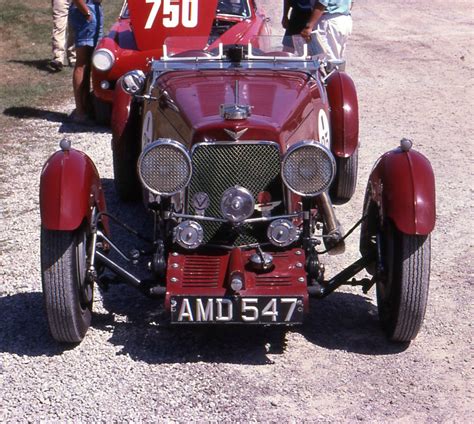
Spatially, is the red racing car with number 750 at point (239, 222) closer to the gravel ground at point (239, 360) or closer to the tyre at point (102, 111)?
the gravel ground at point (239, 360)

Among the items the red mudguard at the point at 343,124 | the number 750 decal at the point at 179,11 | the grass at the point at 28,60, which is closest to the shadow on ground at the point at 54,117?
the grass at the point at 28,60

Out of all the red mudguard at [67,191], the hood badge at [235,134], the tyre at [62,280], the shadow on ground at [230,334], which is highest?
the hood badge at [235,134]

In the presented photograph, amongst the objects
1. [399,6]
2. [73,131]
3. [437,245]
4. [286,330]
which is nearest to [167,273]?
[286,330]

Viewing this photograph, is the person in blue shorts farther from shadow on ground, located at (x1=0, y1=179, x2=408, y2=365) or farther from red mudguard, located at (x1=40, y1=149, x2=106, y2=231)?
red mudguard, located at (x1=40, y1=149, x2=106, y2=231)

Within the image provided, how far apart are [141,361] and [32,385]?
54cm

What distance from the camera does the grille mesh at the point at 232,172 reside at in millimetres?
4750

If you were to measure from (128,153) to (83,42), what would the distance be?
3091 millimetres

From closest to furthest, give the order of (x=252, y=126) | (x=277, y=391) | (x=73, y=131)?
(x=277, y=391), (x=252, y=126), (x=73, y=131)

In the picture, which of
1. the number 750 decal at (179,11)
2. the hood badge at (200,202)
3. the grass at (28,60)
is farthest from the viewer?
the grass at (28,60)

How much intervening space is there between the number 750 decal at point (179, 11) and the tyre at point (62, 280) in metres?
4.12

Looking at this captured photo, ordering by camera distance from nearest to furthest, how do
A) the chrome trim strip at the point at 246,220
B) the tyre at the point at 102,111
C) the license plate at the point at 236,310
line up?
the license plate at the point at 236,310 < the chrome trim strip at the point at 246,220 < the tyre at the point at 102,111

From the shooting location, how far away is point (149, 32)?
8602mm

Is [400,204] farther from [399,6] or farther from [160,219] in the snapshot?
[399,6]

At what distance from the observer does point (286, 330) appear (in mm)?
4984
